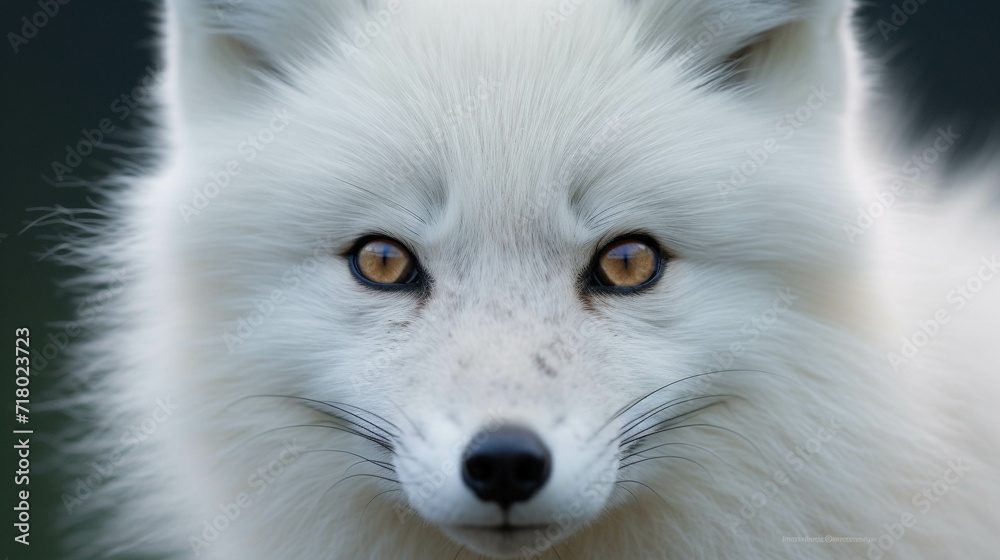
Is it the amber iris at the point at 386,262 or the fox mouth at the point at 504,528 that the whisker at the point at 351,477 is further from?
the amber iris at the point at 386,262

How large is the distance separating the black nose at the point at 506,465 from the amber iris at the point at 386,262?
0.59m

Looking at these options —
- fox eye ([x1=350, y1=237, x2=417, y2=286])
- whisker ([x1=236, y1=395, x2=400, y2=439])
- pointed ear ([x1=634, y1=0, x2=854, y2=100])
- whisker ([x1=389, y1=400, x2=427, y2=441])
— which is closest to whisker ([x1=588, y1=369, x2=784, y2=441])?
whisker ([x1=389, y1=400, x2=427, y2=441])

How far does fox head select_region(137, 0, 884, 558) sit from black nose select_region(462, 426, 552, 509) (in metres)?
0.05

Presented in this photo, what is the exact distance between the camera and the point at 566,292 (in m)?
2.14

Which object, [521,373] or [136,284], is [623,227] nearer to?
[521,373]

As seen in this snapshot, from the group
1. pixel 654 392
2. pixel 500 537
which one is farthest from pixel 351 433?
pixel 654 392

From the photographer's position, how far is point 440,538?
2.39 meters

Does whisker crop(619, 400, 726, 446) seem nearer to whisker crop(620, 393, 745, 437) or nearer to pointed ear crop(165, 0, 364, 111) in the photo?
whisker crop(620, 393, 745, 437)

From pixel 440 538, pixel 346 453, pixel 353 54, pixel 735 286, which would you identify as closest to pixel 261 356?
pixel 346 453

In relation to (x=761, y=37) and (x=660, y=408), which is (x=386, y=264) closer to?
(x=660, y=408)

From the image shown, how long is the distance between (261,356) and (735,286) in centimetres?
126

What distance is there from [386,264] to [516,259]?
0.35 metres

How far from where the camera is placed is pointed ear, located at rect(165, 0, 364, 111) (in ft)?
8.54

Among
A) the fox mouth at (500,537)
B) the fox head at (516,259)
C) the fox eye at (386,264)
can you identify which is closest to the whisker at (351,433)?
the fox head at (516,259)
